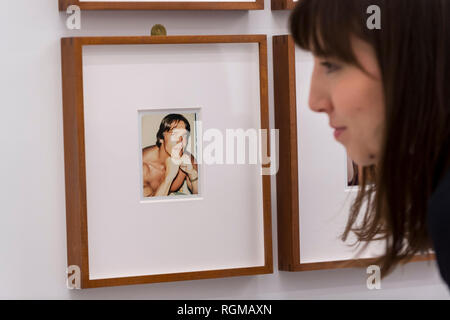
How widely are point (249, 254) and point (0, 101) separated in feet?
0.90

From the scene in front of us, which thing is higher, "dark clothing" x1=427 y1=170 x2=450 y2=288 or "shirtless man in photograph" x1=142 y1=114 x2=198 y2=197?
"shirtless man in photograph" x1=142 y1=114 x2=198 y2=197

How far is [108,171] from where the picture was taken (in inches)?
27.2

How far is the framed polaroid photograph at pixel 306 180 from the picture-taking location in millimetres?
734

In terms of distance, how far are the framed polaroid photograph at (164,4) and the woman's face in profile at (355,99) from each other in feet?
0.83

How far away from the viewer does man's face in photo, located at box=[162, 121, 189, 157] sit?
2.31 feet

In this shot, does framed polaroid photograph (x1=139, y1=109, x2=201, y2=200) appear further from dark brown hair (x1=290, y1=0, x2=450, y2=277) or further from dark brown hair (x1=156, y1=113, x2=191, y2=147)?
dark brown hair (x1=290, y1=0, x2=450, y2=277)

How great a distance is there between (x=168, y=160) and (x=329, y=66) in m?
0.28

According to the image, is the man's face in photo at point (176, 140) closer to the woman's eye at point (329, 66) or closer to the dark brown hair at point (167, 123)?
the dark brown hair at point (167, 123)

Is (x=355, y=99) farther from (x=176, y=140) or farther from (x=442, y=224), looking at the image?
(x=176, y=140)

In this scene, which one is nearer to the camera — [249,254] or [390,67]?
[390,67]

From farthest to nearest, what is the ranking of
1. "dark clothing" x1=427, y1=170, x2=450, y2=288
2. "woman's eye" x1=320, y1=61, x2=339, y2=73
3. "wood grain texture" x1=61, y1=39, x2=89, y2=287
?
1. "wood grain texture" x1=61, y1=39, x2=89, y2=287
2. "woman's eye" x1=320, y1=61, x2=339, y2=73
3. "dark clothing" x1=427, y1=170, x2=450, y2=288

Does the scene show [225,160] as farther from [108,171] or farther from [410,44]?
[410,44]

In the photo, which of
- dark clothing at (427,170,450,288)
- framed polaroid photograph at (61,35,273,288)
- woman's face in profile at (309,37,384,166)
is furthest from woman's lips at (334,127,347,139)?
framed polaroid photograph at (61,35,273,288)
